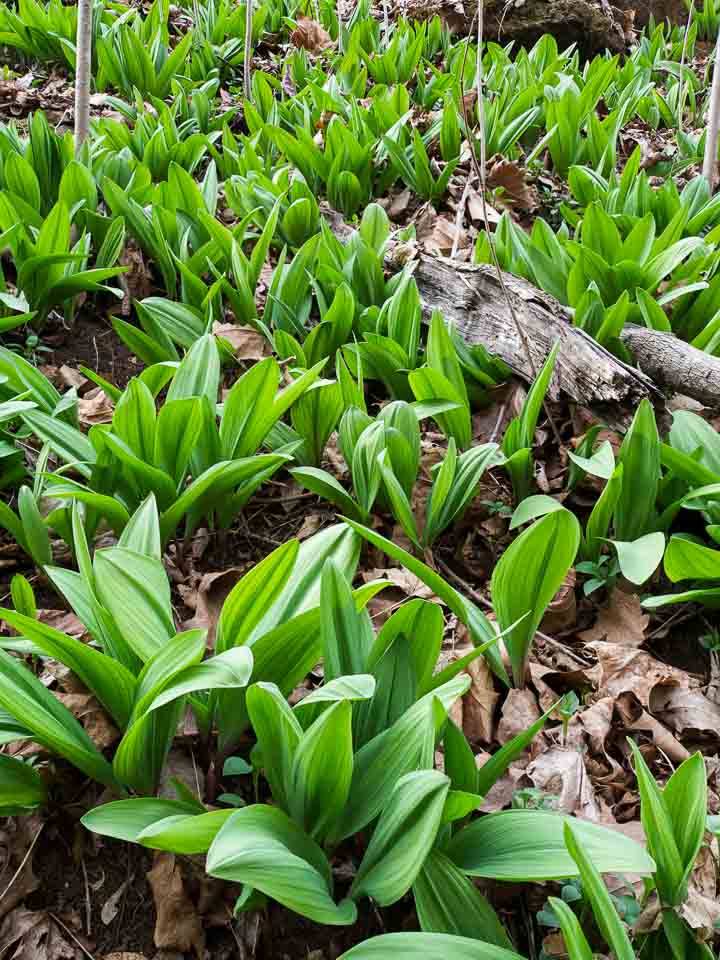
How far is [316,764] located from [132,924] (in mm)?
466

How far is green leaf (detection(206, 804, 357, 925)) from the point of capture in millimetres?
935

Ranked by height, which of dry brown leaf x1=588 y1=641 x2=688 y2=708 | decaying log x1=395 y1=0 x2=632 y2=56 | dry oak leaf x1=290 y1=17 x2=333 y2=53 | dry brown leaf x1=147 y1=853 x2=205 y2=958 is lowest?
dry brown leaf x1=147 y1=853 x2=205 y2=958

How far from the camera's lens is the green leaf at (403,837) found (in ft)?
3.33

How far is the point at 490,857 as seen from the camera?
1.15m

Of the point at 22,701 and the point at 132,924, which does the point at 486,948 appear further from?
the point at 22,701

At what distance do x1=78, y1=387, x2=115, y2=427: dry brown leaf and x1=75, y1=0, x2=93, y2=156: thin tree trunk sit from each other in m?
1.32

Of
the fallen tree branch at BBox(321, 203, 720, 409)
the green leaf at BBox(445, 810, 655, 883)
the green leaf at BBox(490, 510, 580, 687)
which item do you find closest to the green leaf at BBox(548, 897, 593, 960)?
the green leaf at BBox(445, 810, 655, 883)

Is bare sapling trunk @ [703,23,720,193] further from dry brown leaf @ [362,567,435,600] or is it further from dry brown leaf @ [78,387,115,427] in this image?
dry brown leaf @ [78,387,115,427]

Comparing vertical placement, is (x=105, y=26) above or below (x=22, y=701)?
above

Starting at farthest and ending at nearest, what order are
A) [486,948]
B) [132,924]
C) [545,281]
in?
[545,281]
[132,924]
[486,948]

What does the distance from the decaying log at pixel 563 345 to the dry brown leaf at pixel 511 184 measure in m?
1.26

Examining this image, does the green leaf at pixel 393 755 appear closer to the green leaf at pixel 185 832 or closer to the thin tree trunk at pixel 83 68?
the green leaf at pixel 185 832

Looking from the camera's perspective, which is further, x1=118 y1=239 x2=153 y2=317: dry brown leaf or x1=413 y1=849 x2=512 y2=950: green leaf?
x1=118 y1=239 x2=153 y2=317: dry brown leaf

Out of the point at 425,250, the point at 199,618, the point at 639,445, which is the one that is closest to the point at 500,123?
the point at 425,250
